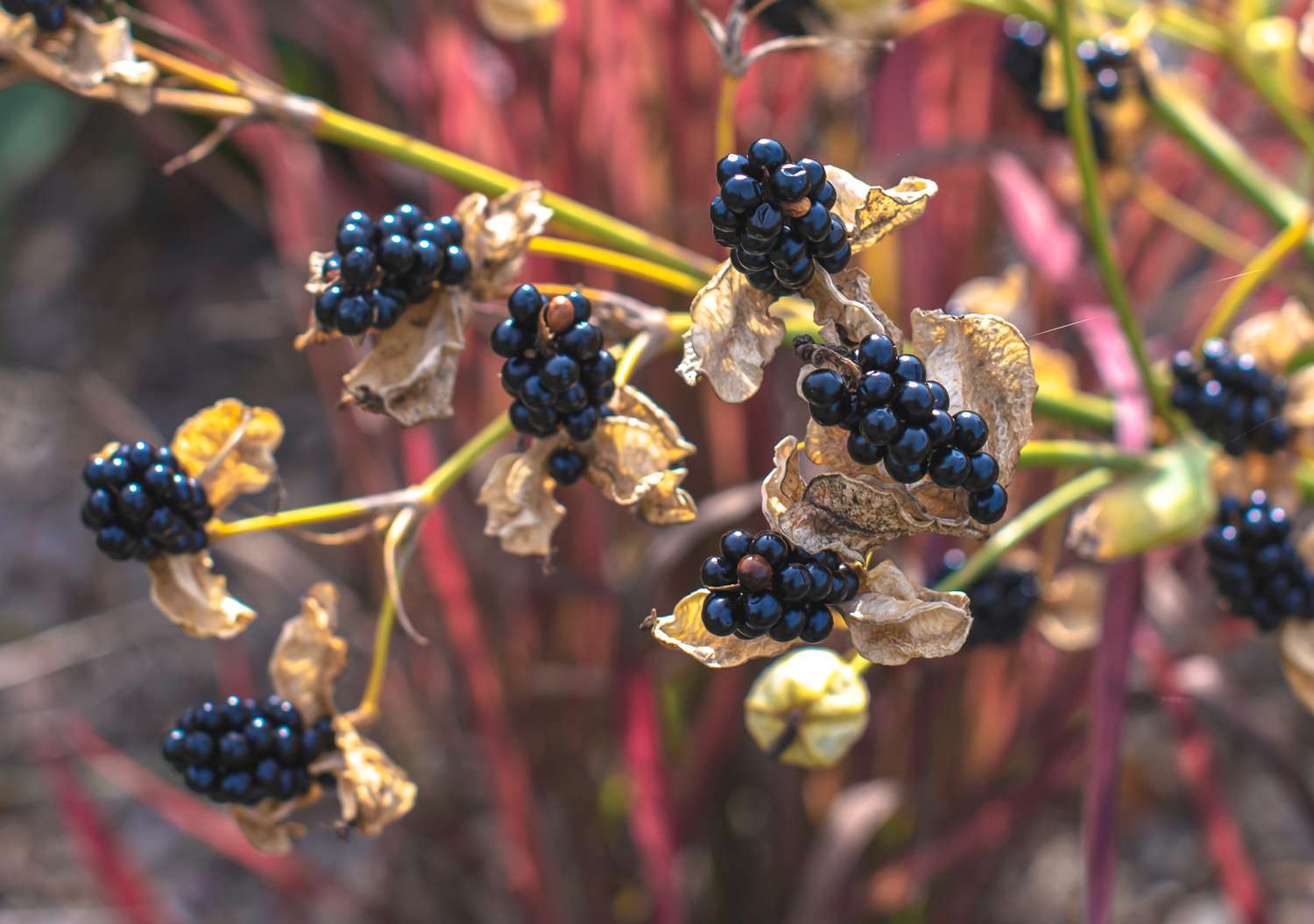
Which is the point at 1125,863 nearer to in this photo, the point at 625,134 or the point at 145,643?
the point at 625,134

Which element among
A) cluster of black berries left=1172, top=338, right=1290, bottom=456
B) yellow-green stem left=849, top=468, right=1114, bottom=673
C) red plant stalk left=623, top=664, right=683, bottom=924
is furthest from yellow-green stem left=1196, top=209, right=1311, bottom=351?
red plant stalk left=623, top=664, right=683, bottom=924

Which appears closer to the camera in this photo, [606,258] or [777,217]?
[777,217]

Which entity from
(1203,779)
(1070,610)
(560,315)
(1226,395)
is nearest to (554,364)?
(560,315)

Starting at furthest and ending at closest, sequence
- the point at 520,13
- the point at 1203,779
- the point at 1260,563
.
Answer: the point at 1203,779 → the point at 520,13 → the point at 1260,563

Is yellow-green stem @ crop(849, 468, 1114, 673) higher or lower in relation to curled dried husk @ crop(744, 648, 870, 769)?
higher

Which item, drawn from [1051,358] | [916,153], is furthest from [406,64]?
[1051,358]

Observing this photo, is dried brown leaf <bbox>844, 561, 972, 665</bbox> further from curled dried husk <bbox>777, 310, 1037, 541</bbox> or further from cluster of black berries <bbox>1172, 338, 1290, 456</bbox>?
cluster of black berries <bbox>1172, 338, 1290, 456</bbox>

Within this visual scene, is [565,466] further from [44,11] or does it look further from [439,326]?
[44,11]
